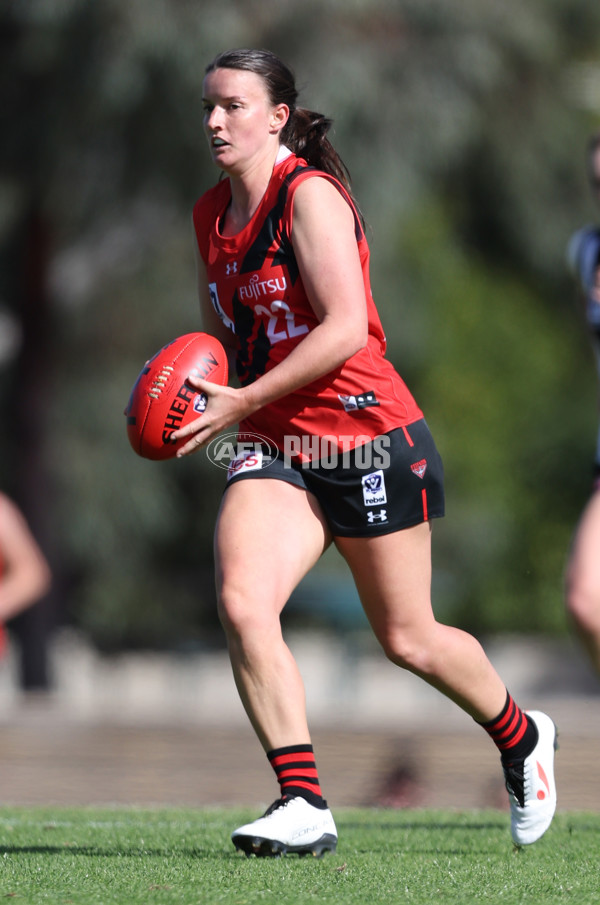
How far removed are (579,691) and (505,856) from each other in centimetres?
1402

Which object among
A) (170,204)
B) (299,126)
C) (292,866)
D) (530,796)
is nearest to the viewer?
(292,866)

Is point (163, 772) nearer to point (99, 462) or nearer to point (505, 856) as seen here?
point (505, 856)

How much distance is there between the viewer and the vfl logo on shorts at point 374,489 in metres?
4.31

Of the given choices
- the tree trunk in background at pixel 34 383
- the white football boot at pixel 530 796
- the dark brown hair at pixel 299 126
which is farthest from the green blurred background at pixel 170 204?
the white football boot at pixel 530 796

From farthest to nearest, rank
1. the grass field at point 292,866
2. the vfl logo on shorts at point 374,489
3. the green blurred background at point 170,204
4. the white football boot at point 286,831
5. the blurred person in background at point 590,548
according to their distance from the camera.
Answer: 1. the green blurred background at point 170,204
2. the blurred person in background at point 590,548
3. the vfl logo on shorts at point 374,489
4. the white football boot at point 286,831
5. the grass field at point 292,866

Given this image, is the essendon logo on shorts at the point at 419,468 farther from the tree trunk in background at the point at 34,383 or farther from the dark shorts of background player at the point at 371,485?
the tree trunk in background at the point at 34,383

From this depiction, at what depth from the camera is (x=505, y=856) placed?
448 centimetres

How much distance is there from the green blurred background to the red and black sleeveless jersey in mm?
9532

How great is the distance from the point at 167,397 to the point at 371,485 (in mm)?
641

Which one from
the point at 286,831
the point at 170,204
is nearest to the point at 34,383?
the point at 170,204

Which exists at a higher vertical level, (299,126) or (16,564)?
(299,126)

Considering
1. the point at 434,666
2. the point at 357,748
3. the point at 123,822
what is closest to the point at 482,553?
the point at 357,748

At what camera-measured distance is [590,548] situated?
186 inches

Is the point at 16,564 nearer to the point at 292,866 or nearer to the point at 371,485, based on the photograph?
the point at 371,485
